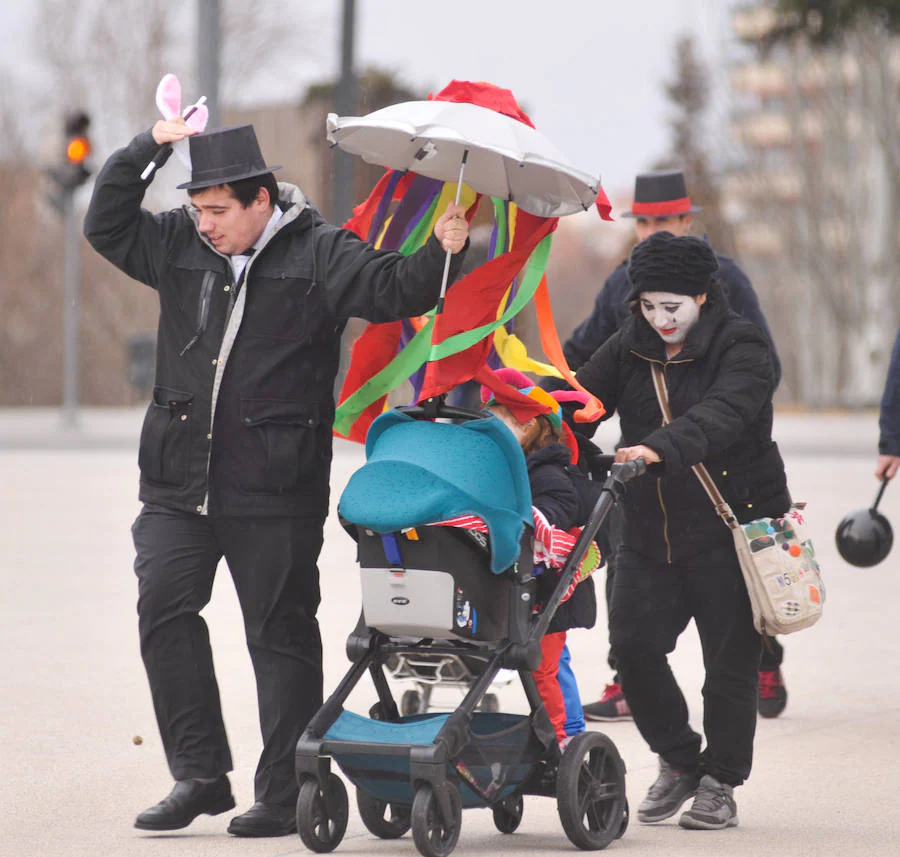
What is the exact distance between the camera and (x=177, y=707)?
4887 mm

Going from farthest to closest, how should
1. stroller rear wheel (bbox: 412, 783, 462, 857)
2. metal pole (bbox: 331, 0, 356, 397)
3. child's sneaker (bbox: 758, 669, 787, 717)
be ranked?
metal pole (bbox: 331, 0, 356, 397), child's sneaker (bbox: 758, 669, 787, 717), stroller rear wheel (bbox: 412, 783, 462, 857)

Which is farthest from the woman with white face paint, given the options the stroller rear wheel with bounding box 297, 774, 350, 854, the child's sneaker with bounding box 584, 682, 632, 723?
the child's sneaker with bounding box 584, 682, 632, 723

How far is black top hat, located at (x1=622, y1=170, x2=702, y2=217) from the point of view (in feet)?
23.3

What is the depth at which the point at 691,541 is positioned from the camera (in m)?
5.06

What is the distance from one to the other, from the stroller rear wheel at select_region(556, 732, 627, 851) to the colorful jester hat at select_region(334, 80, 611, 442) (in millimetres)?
978

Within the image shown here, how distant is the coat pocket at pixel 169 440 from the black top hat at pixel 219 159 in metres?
0.60

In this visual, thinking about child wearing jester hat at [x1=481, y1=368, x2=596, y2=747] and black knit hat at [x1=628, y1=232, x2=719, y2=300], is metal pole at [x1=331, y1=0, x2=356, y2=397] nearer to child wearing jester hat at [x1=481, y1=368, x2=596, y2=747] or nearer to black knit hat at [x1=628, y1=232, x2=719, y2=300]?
child wearing jester hat at [x1=481, y1=368, x2=596, y2=747]

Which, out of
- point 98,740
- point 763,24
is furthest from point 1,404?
point 98,740

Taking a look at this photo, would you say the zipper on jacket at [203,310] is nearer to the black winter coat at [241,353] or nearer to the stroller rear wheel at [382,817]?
the black winter coat at [241,353]

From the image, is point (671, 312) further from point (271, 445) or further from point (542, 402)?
point (271, 445)

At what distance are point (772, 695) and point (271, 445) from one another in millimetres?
2712

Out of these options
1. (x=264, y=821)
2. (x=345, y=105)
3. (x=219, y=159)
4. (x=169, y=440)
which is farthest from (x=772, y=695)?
(x=345, y=105)

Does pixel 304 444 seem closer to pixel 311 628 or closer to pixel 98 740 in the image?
pixel 311 628

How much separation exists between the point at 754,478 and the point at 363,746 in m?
1.51
